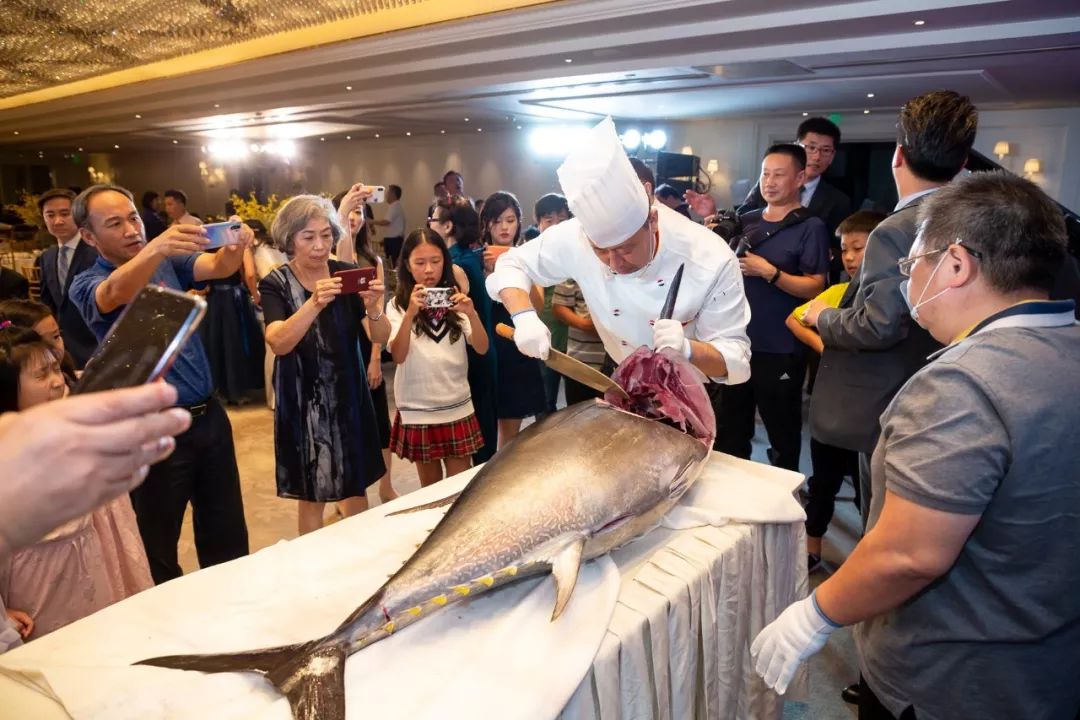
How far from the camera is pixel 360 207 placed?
3.45 metres

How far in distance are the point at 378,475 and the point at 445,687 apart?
1627 millimetres

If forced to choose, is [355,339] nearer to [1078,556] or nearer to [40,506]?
[40,506]

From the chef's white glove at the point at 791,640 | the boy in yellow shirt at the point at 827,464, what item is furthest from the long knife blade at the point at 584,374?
the boy in yellow shirt at the point at 827,464

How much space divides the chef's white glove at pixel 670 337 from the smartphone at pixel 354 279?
108cm

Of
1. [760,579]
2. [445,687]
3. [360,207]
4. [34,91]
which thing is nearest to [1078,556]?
[760,579]

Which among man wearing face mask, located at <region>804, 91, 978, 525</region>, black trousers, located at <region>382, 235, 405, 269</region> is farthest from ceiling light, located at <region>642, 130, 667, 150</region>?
man wearing face mask, located at <region>804, 91, 978, 525</region>

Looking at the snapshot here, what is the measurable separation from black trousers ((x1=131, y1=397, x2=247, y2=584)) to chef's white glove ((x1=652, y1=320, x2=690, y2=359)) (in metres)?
1.57

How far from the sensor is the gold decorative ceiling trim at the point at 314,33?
18.2 feet

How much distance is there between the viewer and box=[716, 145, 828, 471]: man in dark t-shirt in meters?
3.10

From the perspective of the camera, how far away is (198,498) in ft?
7.67

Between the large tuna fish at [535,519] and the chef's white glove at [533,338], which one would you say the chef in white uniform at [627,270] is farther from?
the large tuna fish at [535,519]

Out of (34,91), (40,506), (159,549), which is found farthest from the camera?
(34,91)

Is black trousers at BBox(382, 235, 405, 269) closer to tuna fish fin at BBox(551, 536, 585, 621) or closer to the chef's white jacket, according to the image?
the chef's white jacket

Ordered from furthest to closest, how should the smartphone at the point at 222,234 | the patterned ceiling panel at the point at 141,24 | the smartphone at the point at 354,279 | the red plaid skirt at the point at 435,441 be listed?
1. the patterned ceiling panel at the point at 141,24
2. the red plaid skirt at the point at 435,441
3. the smartphone at the point at 354,279
4. the smartphone at the point at 222,234
